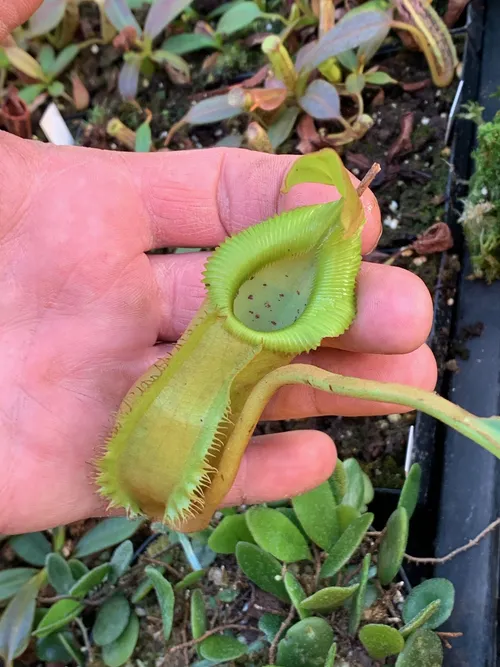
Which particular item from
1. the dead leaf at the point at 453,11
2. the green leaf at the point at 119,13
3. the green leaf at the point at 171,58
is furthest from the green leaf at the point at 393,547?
the green leaf at the point at 119,13

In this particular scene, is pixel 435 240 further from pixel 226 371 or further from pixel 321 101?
pixel 226 371

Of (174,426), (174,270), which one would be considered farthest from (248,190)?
(174,426)

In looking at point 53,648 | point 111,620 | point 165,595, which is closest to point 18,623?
point 53,648

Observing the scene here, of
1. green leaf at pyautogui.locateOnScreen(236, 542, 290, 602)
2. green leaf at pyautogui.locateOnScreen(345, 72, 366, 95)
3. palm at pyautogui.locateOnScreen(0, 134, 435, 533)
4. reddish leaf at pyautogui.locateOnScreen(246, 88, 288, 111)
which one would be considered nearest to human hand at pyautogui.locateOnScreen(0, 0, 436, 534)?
palm at pyautogui.locateOnScreen(0, 134, 435, 533)

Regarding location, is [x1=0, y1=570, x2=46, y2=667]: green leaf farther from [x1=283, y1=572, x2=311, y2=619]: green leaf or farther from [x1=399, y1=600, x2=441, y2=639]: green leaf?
[x1=399, y1=600, x2=441, y2=639]: green leaf

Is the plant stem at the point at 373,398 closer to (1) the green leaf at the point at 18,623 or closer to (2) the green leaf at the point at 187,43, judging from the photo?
(1) the green leaf at the point at 18,623

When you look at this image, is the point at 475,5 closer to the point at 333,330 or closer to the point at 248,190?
the point at 248,190
